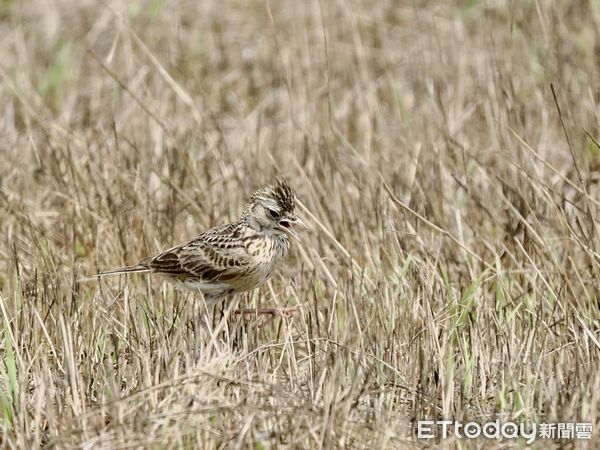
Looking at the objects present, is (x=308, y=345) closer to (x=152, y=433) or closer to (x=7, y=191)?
(x=152, y=433)

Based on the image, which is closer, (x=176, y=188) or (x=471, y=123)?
(x=176, y=188)

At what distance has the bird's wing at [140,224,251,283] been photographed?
6363 mm

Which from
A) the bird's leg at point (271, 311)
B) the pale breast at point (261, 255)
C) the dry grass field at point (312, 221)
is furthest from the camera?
the pale breast at point (261, 255)

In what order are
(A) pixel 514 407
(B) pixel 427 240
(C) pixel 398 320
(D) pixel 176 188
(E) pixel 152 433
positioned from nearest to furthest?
(E) pixel 152 433, (A) pixel 514 407, (C) pixel 398 320, (B) pixel 427 240, (D) pixel 176 188

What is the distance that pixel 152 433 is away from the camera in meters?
4.82

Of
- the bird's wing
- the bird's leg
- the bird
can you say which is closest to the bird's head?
the bird

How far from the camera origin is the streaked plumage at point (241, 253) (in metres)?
6.37

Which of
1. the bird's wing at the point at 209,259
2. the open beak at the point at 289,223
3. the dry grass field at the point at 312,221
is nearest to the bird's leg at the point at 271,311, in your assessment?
the dry grass field at the point at 312,221

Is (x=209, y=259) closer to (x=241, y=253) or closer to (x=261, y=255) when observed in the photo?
(x=241, y=253)

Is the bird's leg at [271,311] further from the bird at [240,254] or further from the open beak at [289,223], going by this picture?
the open beak at [289,223]

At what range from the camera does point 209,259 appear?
6438 mm

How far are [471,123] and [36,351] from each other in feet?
16.3


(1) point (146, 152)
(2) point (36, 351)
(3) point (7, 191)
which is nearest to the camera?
(2) point (36, 351)

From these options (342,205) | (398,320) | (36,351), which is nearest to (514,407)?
(398,320)
